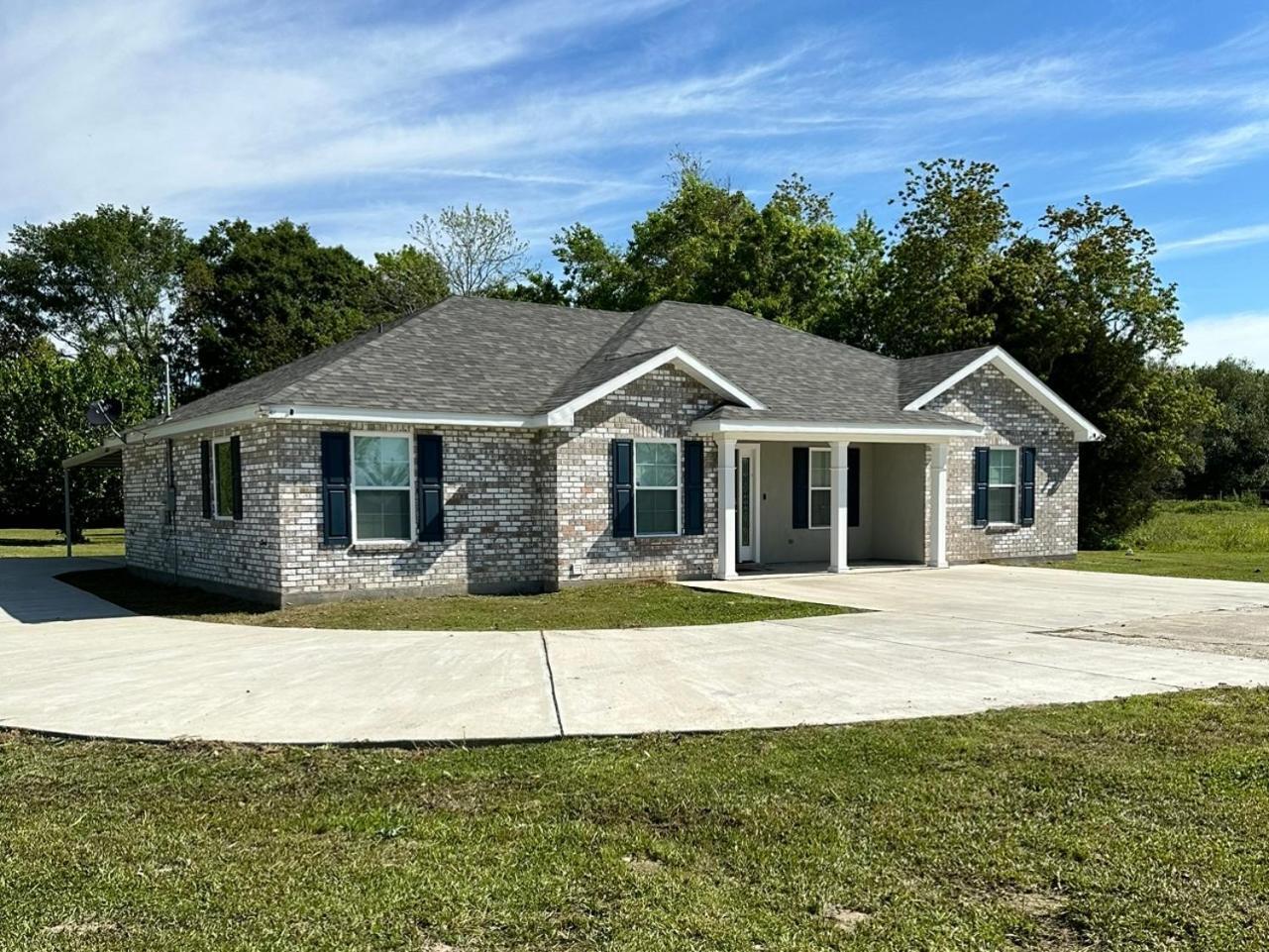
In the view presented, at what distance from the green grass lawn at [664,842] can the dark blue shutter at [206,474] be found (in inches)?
372

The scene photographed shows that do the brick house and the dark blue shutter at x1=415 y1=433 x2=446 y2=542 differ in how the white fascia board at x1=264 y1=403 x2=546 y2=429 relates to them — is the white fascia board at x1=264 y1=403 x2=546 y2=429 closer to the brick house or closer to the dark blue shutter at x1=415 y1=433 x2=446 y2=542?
the brick house

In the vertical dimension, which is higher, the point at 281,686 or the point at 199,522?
the point at 199,522

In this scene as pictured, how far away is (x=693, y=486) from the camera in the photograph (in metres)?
16.2

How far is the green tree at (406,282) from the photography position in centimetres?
4238

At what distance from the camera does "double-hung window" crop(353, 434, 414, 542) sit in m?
13.9

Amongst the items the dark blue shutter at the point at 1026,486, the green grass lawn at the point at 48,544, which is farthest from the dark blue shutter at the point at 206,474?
the dark blue shutter at the point at 1026,486

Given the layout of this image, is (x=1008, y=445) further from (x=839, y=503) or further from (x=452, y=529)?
(x=452, y=529)

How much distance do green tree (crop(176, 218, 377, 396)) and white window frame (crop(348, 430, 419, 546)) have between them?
2872 centimetres

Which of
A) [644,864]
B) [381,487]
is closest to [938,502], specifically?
[381,487]

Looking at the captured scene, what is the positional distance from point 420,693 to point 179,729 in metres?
1.74

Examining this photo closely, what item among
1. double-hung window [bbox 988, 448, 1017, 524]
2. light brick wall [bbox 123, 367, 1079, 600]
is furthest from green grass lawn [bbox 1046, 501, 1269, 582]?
light brick wall [bbox 123, 367, 1079, 600]

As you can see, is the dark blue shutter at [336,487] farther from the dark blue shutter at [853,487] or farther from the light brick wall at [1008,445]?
the light brick wall at [1008,445]

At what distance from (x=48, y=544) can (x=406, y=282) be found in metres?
18.3

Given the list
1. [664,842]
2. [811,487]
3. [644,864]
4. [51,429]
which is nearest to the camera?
[644,864]
